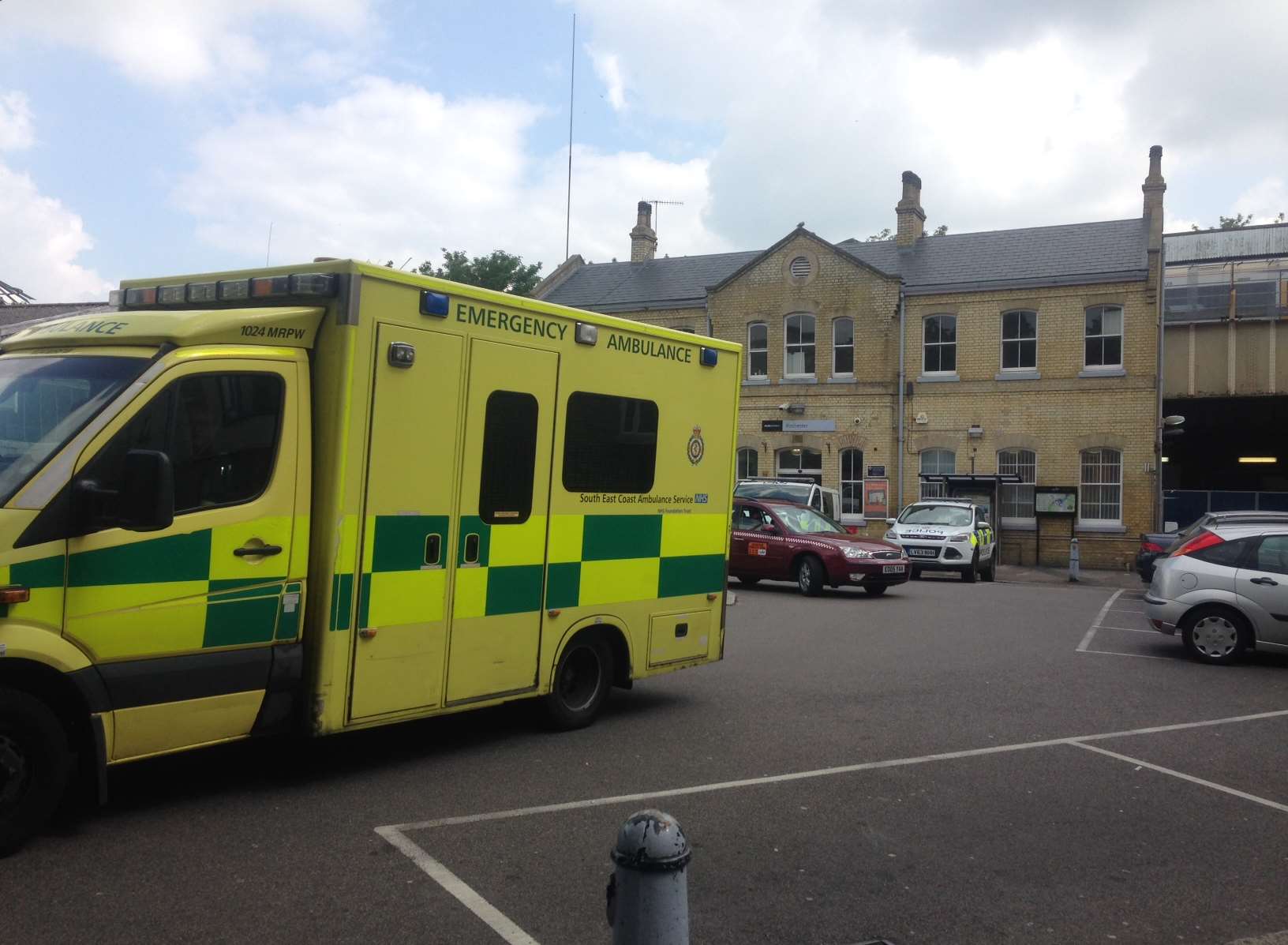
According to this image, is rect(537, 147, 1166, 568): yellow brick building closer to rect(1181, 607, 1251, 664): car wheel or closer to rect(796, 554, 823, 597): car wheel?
rect(796, 554, 823, 597): car wheel

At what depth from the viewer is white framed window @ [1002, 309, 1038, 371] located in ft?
99.0

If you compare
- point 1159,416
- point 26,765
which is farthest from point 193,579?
point 1159,416

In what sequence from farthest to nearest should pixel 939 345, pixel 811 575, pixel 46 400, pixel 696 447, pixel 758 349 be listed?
pixel 758 349 → pixel 939 345 → pixel 811 575 → pixel 696 447 → pixel 46 400

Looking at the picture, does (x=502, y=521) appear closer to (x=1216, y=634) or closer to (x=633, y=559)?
(x=633, y=559)

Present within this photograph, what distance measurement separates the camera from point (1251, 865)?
17.5ft

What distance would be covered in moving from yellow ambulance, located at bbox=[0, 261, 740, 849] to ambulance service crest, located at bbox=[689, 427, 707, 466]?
1.74 feet

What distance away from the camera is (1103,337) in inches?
1165

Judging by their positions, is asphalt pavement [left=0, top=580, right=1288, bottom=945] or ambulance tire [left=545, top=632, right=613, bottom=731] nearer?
asphalt pavement [left=0, top=580, right=1288, bottom=945]

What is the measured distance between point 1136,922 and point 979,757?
2.72 metres

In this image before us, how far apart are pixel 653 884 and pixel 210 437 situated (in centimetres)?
361

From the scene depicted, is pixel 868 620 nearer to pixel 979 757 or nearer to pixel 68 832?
pixel 979 757

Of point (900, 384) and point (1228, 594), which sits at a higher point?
point (900, 384)

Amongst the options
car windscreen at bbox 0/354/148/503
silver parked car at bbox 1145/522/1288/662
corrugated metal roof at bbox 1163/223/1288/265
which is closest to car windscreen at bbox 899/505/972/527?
silver parked car at bbox 1145/522/1288/662

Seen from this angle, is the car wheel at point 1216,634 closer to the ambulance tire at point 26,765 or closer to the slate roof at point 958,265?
the ambulance tire at point 26,765
